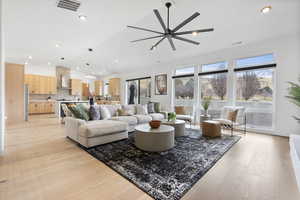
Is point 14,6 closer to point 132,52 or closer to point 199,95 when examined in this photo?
point 132,52

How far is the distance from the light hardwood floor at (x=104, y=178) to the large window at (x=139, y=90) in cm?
583

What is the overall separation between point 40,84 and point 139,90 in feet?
19.2

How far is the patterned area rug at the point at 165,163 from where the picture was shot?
1753 millimetres

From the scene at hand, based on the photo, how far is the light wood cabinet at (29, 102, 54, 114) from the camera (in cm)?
793

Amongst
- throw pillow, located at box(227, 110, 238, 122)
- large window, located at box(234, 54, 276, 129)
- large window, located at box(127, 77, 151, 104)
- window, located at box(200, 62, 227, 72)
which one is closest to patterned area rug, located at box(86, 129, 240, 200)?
throw pillow, located at box(227, 110, 238, 122)

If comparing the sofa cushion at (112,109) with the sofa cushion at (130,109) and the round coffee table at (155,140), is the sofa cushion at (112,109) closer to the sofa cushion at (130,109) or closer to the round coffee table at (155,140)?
the sofa cushion at (130,109)

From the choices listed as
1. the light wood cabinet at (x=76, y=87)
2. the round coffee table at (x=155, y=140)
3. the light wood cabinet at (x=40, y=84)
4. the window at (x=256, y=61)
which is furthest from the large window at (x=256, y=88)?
the light wood cabinet at (x=40, y=84)

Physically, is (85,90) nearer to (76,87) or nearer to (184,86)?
(76,87)

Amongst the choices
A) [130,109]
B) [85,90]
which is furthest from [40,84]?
[130,109]

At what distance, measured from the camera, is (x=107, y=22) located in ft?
11.5

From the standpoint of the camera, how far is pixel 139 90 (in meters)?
8.90

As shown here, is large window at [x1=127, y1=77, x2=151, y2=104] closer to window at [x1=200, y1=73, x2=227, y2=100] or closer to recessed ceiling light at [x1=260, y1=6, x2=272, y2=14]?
window at [x1=200, y1=73, x2=227, y2=100]

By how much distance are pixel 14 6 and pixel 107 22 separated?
1.82 m

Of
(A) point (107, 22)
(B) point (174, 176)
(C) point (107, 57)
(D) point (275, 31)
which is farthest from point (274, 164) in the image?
(C) point (107, 57)
